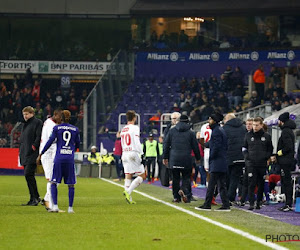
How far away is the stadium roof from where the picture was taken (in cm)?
4678

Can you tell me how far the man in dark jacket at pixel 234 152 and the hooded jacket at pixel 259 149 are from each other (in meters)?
0.82

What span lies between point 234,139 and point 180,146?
1.17 metres

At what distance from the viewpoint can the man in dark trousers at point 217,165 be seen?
54.3 feet

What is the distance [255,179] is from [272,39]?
31.6 metres

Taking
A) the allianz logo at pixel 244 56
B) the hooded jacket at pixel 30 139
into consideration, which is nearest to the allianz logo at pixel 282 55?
the allianz logo at pixel 244 56

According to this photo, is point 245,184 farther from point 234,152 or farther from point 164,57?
point 164,57

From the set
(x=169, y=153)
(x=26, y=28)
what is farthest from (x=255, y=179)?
(x=26, y=28)

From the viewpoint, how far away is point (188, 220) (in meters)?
14.0

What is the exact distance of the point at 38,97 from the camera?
4872 centimetres

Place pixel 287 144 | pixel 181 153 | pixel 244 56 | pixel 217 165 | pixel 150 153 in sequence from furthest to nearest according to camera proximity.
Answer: pixel 244 56, pixel 150 153, pixel 181 153, pixel 287 144, pixel 217 165

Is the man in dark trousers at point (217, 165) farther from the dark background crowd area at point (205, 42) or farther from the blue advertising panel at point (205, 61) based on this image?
the dark background crowd area at point (205, 42)

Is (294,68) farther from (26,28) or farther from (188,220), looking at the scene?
(188,220)

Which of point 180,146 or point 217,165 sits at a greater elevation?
point 180,146

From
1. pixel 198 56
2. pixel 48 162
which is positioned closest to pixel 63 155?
pixel 48 162
